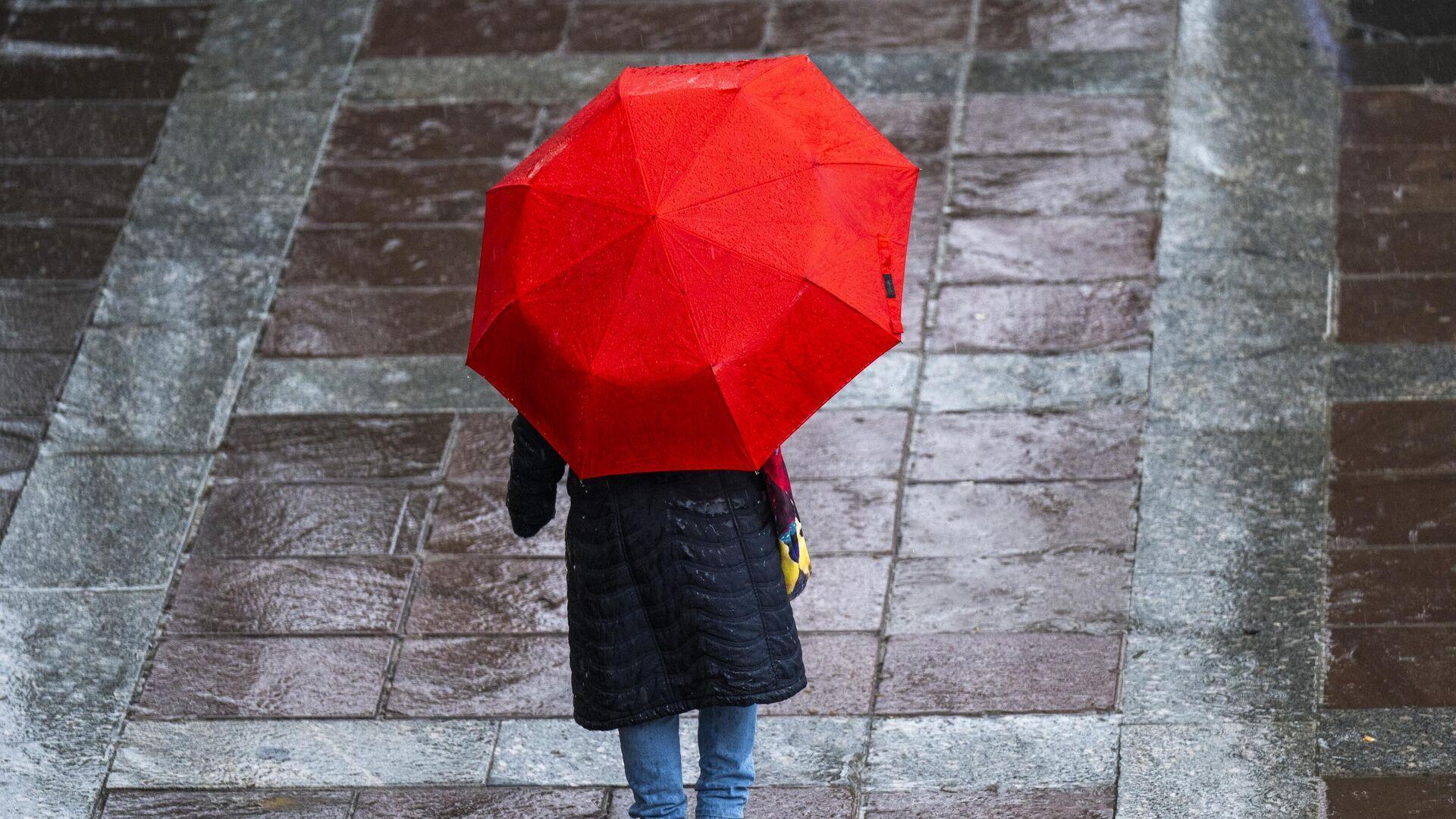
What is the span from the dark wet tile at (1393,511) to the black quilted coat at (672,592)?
6.49 feet

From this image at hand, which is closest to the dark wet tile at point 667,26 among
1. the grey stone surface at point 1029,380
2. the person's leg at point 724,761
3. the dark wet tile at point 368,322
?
the dark wet tile at point 368,322

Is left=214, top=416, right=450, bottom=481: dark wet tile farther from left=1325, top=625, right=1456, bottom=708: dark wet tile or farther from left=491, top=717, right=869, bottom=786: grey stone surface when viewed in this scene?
left=1325, top=625, right=1456, bottom=708: dark wet tile

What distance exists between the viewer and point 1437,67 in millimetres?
6305

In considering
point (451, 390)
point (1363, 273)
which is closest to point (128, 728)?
point (451, 390)

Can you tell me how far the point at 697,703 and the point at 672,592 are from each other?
0.23 m

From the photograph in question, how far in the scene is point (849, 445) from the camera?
16.5 feet

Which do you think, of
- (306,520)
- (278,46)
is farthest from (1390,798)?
(278,46)

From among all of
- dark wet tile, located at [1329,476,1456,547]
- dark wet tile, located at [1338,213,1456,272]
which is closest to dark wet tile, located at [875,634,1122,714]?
dark wet tile, located at [1329,476,1456,547]

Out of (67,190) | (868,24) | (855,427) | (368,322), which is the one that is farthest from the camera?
(868,24)

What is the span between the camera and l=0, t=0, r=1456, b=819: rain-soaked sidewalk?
4.13m

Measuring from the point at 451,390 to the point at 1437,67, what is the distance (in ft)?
12.5

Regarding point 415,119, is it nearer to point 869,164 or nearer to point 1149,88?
point 1149,88

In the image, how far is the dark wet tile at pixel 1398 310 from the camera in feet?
16.9

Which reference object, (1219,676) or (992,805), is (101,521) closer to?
(992,805)
